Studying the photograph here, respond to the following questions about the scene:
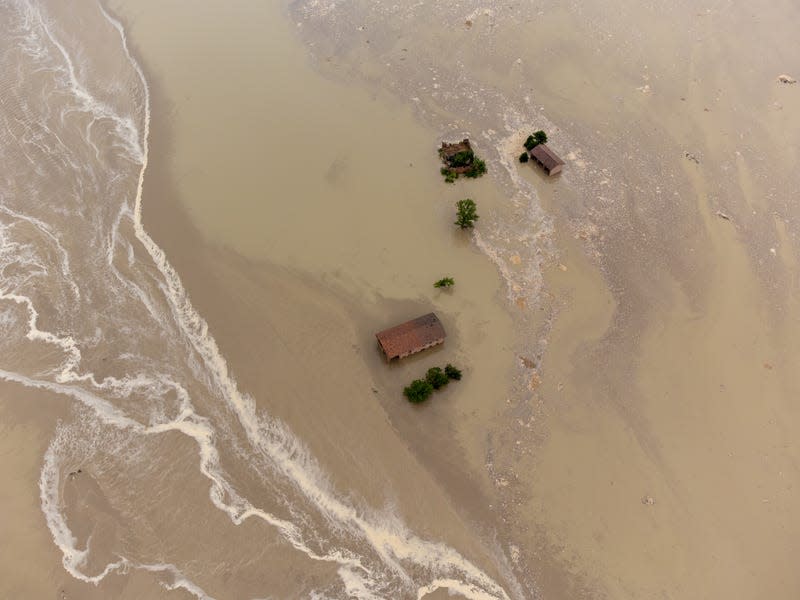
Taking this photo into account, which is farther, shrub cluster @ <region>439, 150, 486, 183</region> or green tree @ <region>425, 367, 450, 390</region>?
shrub cluster @ <region>439, 150, 486, 183</region>

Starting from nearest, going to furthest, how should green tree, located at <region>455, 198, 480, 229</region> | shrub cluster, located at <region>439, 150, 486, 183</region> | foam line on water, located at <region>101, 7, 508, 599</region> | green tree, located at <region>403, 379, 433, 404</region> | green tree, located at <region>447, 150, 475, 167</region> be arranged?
foam line on water, located at <region>101, 7, 508, 599</region> → green tree, located at <region>403, 379, 433, 404</region> → green tree, located at <region>455, 198, 480, 229</region> → shrub cluster, located at <region>439, 150, 486, 183</region> → green tree, located at <region>447, 150, 475, 167</region>

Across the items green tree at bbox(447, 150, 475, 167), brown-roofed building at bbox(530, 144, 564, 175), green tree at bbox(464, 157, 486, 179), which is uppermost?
green tree at bbox(447, 150, 475, 167)

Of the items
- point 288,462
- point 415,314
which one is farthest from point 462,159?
point 288,462

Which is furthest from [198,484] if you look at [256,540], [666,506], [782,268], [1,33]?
[1,33]

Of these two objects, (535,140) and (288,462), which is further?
(535,140)

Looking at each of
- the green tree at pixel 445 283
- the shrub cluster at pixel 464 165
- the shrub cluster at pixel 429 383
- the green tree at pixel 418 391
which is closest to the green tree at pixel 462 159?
the shrub cluster at pixel 464 165

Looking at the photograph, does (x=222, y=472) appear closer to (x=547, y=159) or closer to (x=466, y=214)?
(x=466, y=214)

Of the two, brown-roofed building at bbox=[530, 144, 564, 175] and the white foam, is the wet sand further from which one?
the white foam

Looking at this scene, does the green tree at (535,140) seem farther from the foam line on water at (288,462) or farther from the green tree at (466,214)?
the foam line on water at (288,462)

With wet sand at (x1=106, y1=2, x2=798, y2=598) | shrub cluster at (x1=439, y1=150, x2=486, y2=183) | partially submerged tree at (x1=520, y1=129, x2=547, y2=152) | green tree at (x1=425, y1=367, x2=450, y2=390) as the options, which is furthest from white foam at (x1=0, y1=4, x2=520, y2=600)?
partially submerged tree at (x1=520, y1=129, x2=547, y2=152)
